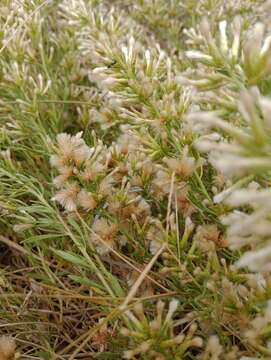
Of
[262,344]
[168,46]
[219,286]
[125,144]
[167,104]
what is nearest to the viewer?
[262,344]

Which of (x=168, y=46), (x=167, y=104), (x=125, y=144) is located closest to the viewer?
(x=167, y=104)

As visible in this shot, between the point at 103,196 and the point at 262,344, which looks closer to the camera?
the point at 262,344

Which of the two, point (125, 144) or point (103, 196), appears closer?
point (103, 196)

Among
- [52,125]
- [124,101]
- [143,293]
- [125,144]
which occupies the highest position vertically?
[124,101]

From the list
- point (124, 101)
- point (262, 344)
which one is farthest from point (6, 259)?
point (262, 344)

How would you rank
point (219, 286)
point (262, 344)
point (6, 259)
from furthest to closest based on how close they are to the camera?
point (6, 259), point (219, 286), point (262, 344)

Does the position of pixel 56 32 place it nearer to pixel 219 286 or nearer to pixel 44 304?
pixel 44 304

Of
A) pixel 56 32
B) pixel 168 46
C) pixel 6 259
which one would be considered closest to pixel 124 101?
pixel 6 259

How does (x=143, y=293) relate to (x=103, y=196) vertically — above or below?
below

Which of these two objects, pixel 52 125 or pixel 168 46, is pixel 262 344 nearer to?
pixel 52 125
